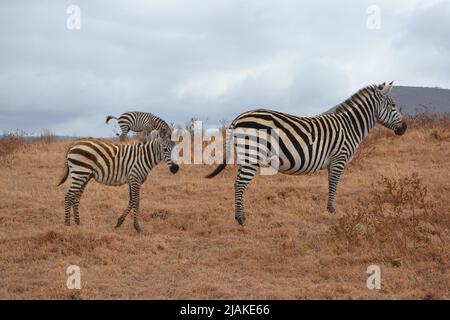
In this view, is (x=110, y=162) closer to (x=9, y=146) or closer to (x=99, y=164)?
(x=99, y=164)

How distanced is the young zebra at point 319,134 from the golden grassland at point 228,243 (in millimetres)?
997

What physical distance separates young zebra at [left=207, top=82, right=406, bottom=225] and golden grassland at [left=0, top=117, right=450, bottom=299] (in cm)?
100

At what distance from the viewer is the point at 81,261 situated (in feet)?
28.1

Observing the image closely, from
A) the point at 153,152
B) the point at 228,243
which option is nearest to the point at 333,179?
the point at 228,243

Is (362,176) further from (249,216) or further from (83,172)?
(83,172)

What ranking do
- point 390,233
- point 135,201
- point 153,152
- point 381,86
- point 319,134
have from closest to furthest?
point 390,233 → point 135,201 → point 153,152 → point 319,134 → point 381,86

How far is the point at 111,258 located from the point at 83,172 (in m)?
2.82

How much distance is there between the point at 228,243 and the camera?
32.4 ft

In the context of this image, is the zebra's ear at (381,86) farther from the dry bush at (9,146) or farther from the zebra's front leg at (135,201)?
the dry bush at (9,146)

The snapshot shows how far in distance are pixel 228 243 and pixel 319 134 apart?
3.26 meters

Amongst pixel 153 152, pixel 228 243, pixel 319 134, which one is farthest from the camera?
pixel 319 134

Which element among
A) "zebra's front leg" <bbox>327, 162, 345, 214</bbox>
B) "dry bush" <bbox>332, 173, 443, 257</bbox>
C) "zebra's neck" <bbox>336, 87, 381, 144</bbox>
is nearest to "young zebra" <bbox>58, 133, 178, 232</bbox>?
"zebra's front leg" <bbox>327, 162, 345, 214</bbox>

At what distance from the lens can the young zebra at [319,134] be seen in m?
11.0

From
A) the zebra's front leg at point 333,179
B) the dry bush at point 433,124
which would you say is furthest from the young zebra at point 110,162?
the dry bush at point 433,124
